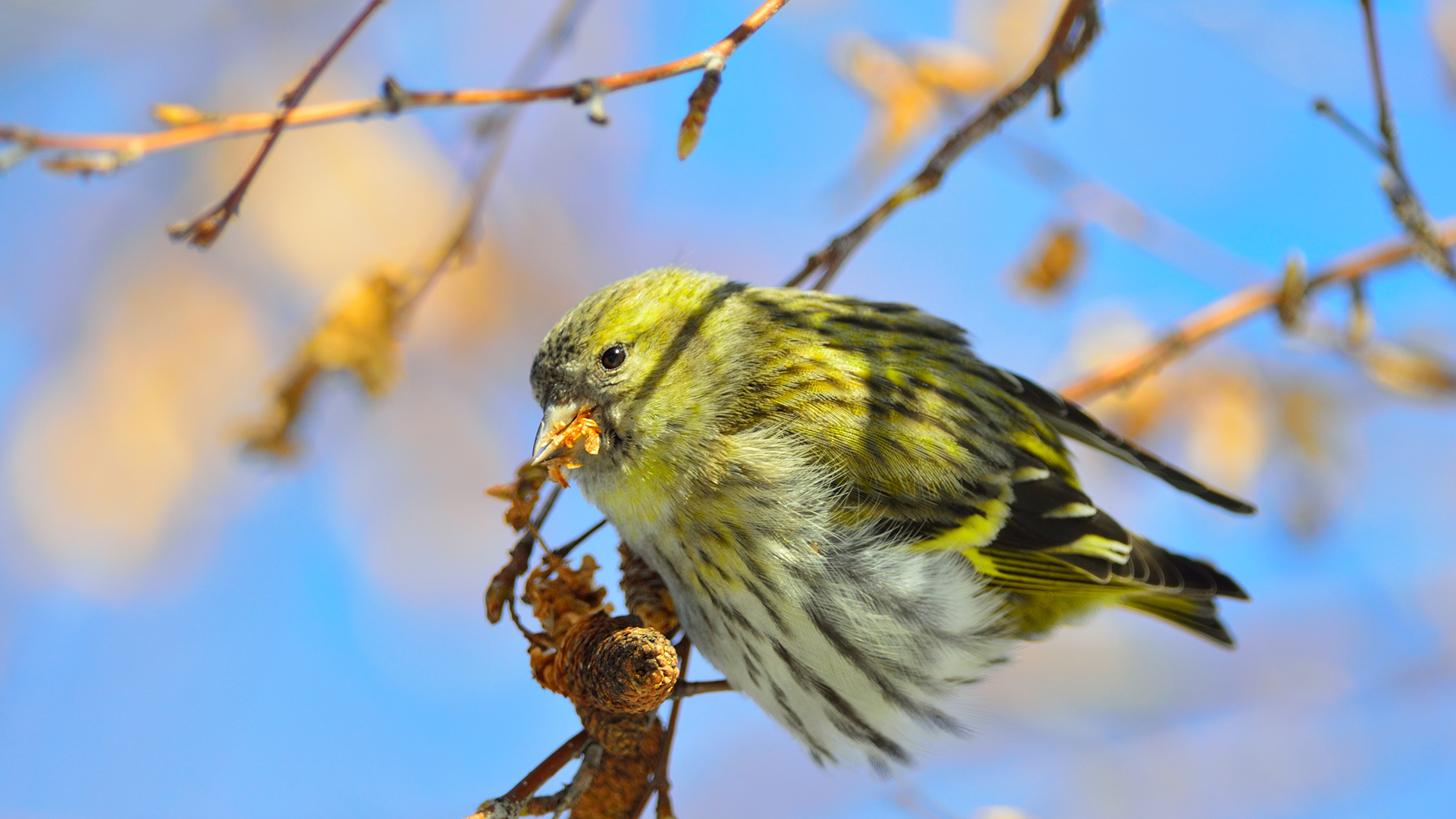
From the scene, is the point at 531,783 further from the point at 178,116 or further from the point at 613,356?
the point at 178,116

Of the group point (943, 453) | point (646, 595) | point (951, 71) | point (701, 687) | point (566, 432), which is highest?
point (951, 71)

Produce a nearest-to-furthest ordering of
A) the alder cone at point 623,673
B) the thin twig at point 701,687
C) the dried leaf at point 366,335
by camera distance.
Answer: the alder cone at point 623,673, the thin twig at point 701,687, the dried leaf at point 366,335

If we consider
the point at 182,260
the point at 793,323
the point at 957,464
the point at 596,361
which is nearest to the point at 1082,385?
the point at 957,464

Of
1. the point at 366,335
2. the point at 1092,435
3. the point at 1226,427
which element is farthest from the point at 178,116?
the point at 1226,427

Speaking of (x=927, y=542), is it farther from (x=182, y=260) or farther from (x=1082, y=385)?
(x=182, y=260)

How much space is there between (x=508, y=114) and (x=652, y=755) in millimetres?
1384

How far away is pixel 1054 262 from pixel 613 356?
4.42ft

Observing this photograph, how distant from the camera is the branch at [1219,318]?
8.50ft

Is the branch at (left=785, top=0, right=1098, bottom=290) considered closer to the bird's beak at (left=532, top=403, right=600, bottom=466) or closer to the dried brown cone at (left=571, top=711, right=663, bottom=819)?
the bird's beak at (left=532, top=403, right=600, bottom=466)

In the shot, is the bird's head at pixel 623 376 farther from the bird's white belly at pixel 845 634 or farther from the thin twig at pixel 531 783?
the thin twig at pixel 531 783

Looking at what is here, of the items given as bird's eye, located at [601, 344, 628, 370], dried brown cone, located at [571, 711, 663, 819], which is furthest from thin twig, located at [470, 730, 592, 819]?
bird's eye, located at [601, 344, 628, 370]

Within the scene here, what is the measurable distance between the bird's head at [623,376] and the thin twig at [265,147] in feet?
2.33

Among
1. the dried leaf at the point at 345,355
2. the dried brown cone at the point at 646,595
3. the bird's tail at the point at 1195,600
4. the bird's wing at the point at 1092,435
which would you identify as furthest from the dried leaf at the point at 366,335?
the bird's tail at the point at 1195,600

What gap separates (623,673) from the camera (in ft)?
5.43
